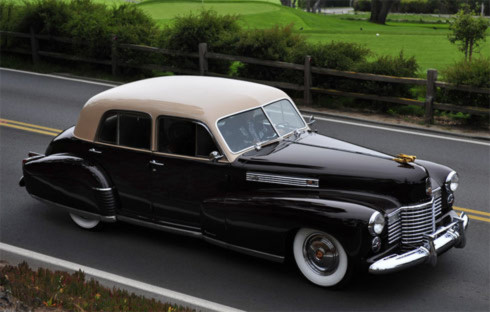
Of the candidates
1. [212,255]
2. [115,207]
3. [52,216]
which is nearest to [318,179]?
[212,255]

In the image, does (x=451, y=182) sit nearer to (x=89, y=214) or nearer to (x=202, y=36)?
Result: (x=89, y=214)

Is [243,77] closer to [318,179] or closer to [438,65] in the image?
[438,65]

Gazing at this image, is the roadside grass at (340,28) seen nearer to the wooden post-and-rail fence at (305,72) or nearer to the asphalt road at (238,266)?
the wooden post-and-rail fence at (305,72)

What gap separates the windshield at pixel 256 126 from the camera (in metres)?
8.16

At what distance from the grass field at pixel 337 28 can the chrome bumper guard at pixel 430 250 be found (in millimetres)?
16891

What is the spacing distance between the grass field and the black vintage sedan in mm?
16662

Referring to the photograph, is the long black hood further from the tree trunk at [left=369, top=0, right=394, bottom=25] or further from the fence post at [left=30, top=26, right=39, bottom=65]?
the tree trunk at [left=369, top=0, right=394, bottom=25]

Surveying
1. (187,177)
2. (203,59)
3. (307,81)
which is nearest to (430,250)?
(187,177)

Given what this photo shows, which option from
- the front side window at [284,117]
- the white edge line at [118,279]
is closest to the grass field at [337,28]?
the front side window at [284,117]

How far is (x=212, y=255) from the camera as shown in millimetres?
8305

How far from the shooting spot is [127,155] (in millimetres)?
8594

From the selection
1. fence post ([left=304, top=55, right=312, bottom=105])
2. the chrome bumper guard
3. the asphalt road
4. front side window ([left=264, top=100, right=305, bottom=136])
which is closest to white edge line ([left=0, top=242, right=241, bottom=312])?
the asphalt road

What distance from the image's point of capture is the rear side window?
8516 millimetres

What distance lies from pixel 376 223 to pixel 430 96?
8414 mm
